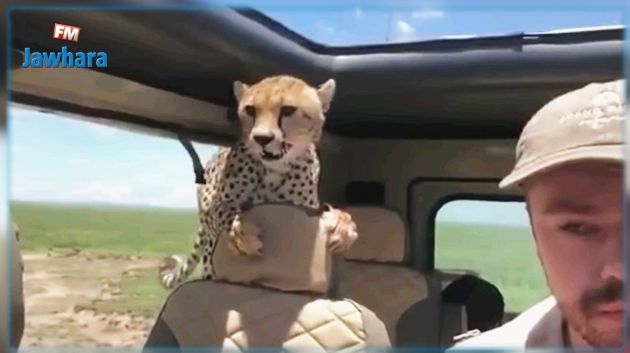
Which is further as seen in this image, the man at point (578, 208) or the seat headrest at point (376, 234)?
the seat headrest at point (376, 234)

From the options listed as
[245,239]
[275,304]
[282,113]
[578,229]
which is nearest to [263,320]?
[275,304]

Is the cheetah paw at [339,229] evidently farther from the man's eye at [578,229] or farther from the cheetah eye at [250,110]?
the man's eye at [578,229]

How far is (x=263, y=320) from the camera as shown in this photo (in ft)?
5.30

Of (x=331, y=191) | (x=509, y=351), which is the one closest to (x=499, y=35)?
(x=331, y=191)

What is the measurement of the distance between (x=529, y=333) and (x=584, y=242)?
0.18 metres

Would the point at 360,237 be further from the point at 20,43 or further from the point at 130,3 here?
the point at 20,43

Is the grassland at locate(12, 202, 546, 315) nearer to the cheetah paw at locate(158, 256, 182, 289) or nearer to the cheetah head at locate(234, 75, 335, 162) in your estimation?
the cheetah paw at locate(158, 256, 182, 289)

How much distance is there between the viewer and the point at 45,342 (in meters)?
1.58

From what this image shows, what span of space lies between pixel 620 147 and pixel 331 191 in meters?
0.48

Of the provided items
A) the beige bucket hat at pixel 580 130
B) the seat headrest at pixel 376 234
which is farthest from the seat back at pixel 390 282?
the beige bucket hat at pixel 580 130

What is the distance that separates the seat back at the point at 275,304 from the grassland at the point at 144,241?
7cm

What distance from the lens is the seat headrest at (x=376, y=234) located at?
1.63 meters

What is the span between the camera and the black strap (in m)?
1.60

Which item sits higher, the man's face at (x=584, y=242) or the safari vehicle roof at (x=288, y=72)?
the safari vehicle roof at (x=288, y=72)
